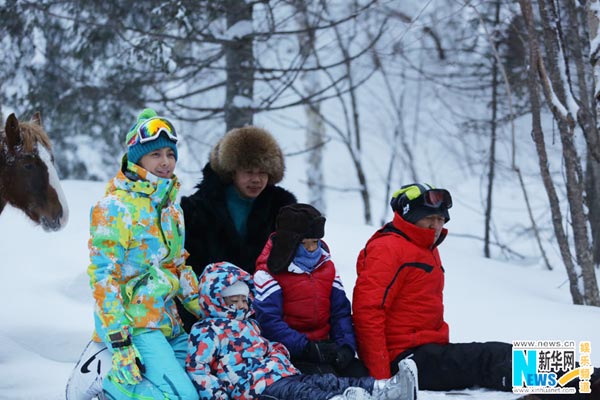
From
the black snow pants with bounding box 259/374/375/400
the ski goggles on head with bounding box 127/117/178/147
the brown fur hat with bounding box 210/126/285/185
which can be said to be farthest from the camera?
the brown fur hat with bounding box 210/126/285/185

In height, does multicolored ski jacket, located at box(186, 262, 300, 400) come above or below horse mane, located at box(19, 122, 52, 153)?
below

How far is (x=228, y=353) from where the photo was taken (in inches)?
134

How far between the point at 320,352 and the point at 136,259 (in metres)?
1.04

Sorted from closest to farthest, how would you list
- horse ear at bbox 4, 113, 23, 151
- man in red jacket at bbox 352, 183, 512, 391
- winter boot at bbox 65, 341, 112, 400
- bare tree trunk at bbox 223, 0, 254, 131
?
winter boot at bbox 65, 341, 112, 400 < man in red jacket at bbox 352, 183, 512, 391 < horse ear at bbox 4, 113, 23, 151 < bare tree trunk at bbox 223, 0, 254, 131

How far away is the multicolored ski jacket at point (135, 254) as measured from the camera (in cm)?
323

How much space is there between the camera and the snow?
4.59 meters

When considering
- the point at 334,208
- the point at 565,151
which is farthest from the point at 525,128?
the point at 565,151

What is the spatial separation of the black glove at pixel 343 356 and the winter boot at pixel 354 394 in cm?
52

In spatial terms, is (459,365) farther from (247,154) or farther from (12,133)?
(12,133)

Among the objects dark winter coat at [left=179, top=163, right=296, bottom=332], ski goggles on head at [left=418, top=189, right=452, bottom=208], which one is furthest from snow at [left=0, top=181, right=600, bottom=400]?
dark winter coat at [left=179, top=163, right=296, bottom=332]

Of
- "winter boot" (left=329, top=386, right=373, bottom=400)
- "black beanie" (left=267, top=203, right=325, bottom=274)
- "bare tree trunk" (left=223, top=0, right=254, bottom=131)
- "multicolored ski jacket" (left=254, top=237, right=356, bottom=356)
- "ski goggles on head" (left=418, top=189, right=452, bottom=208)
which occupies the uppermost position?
"bare tree trunk" (left=223, top=0, right=254, bottom=131)

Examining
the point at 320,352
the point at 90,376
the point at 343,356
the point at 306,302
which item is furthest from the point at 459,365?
the point at 90,376

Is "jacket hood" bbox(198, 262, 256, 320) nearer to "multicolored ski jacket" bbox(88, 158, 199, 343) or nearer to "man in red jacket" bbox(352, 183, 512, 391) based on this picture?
"multicolored ski jacket" bbox(88, 158, 199, 343)

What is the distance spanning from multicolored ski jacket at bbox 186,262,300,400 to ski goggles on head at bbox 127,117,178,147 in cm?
75
